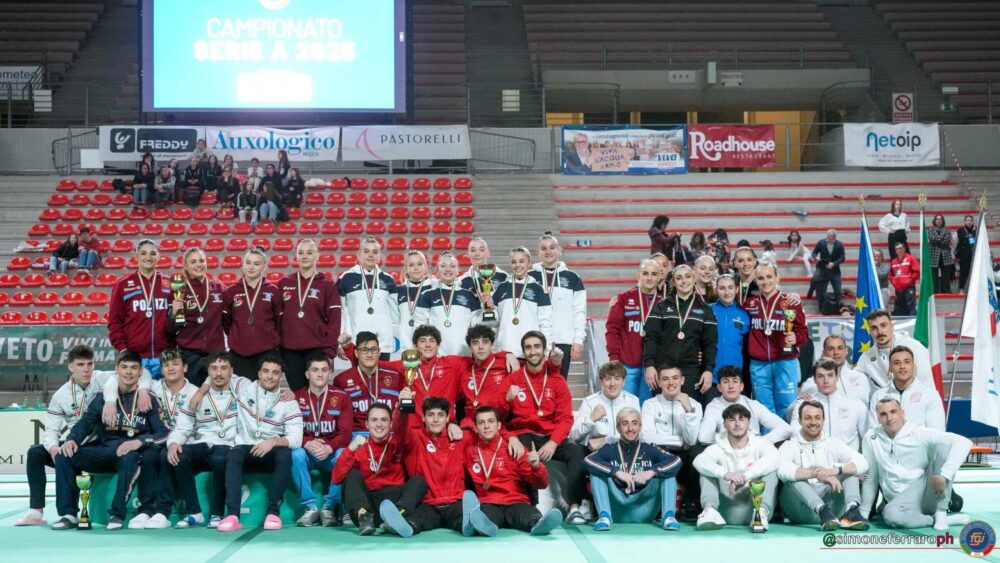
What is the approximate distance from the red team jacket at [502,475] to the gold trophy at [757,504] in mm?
1463

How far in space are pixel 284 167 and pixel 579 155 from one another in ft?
19.0

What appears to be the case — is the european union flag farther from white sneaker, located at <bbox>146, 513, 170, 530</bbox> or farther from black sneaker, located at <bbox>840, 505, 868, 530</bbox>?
white sneaker, located at <bbox>146, 513, 170, 530</bbox>

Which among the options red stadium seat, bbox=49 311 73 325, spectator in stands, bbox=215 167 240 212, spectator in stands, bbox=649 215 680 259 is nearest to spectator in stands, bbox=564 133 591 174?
spectator in stands, bbox=649 215 680 259

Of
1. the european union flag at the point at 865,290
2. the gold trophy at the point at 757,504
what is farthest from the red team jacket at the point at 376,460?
the european union flag at the point at 865,290

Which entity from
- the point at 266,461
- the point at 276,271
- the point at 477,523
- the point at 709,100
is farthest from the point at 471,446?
the point at 709,100

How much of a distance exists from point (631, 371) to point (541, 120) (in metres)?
15.1

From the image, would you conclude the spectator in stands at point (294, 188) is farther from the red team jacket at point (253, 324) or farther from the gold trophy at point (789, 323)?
the gold trophy at point (789, 323)

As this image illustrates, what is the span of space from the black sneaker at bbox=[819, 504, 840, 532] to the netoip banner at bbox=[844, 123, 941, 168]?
14.7m

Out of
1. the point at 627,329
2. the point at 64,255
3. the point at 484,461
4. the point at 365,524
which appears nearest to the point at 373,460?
the point at 365,524

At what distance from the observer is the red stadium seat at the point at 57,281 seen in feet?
55.4

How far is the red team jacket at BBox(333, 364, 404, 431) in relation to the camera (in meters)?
8.30

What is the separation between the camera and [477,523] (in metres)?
7.05

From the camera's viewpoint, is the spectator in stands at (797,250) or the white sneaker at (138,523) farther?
the spectator in stands at (797,250)

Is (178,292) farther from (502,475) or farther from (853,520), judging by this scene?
(853,520)
